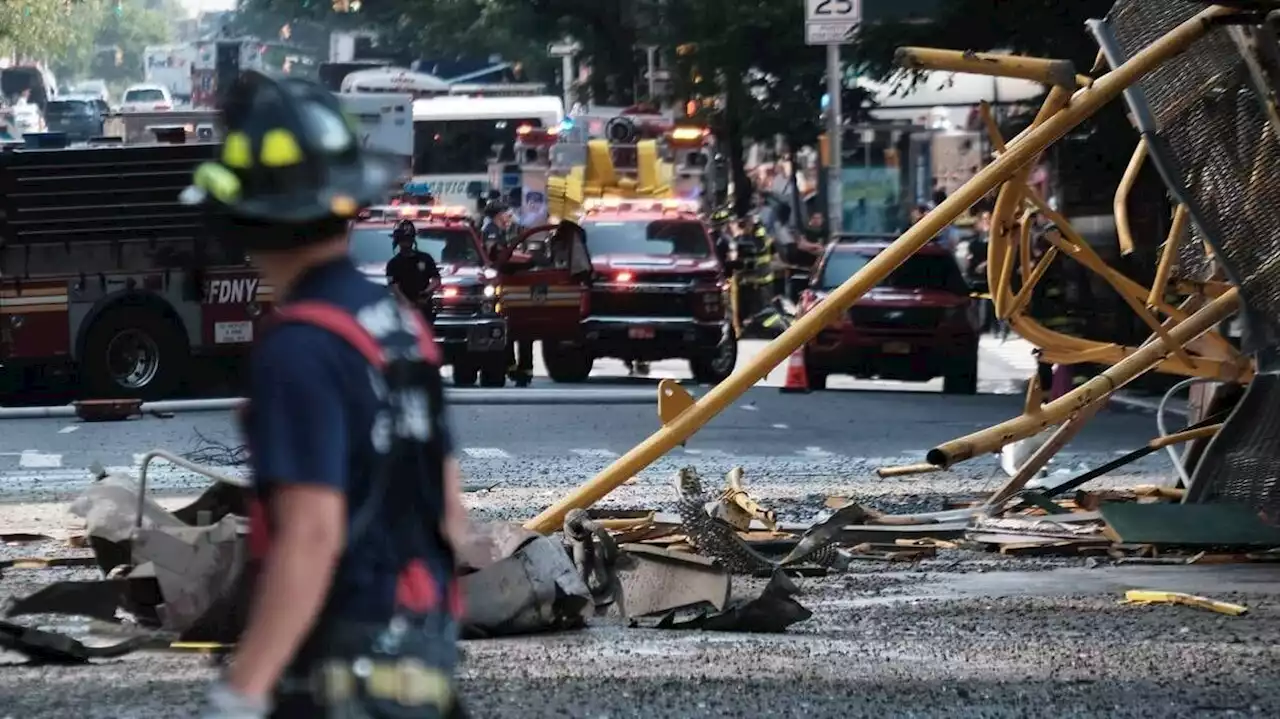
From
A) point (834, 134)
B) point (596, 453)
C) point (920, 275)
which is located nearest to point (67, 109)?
point (834, 134)

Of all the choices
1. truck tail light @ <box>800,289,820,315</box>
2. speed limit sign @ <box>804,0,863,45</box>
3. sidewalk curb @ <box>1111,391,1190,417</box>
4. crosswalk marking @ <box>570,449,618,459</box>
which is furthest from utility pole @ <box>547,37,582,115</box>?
crosswalk marking @ <box>570,449,618,459</box>

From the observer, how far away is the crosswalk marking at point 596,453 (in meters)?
19.2

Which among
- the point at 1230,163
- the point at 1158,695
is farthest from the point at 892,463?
the point at 1158,695

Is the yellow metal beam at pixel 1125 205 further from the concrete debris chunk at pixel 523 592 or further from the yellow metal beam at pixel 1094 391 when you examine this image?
the concrete debris chunk at pixel 523 592

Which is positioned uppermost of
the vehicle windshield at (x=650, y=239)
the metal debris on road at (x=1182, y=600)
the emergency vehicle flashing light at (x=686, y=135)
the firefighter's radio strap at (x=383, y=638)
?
the emergency vehicle flashing light at (x=686, y=135)

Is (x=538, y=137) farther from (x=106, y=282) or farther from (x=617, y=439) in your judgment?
(x=617, y=439)

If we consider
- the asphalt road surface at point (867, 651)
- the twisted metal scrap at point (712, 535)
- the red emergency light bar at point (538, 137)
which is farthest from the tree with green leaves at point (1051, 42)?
the red emergency light bar at point (538, 137)

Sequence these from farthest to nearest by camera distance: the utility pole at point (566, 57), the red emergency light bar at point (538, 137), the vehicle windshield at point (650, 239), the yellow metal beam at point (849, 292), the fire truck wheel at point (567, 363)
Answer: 1. the utility pole at point (566, 57)
2. the red emergency light bar at point (538, 137)
3. the vehicle windshield at point (650, 239)
4. the fire truck wheel at point (567, 363)
5. the yellow metal beam at point (849, 292)

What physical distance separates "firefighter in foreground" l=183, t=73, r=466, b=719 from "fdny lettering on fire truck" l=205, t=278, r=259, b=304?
19784 mm

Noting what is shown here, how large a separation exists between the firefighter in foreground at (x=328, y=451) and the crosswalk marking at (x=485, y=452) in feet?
48.9

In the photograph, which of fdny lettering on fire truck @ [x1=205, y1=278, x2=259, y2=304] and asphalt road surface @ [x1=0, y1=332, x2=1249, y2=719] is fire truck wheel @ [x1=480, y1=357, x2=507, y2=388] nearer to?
fdny lettering on fire truck @ [x1=205, y1=278, x2=259, y2=304]

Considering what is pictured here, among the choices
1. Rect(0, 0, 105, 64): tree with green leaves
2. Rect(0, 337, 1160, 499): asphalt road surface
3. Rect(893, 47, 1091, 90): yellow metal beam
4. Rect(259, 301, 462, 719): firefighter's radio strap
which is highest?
Rect(0, 0, 105, 64): tree with green leaves

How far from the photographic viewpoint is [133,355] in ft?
79.3

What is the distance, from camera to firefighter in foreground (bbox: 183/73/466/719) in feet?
13.1
